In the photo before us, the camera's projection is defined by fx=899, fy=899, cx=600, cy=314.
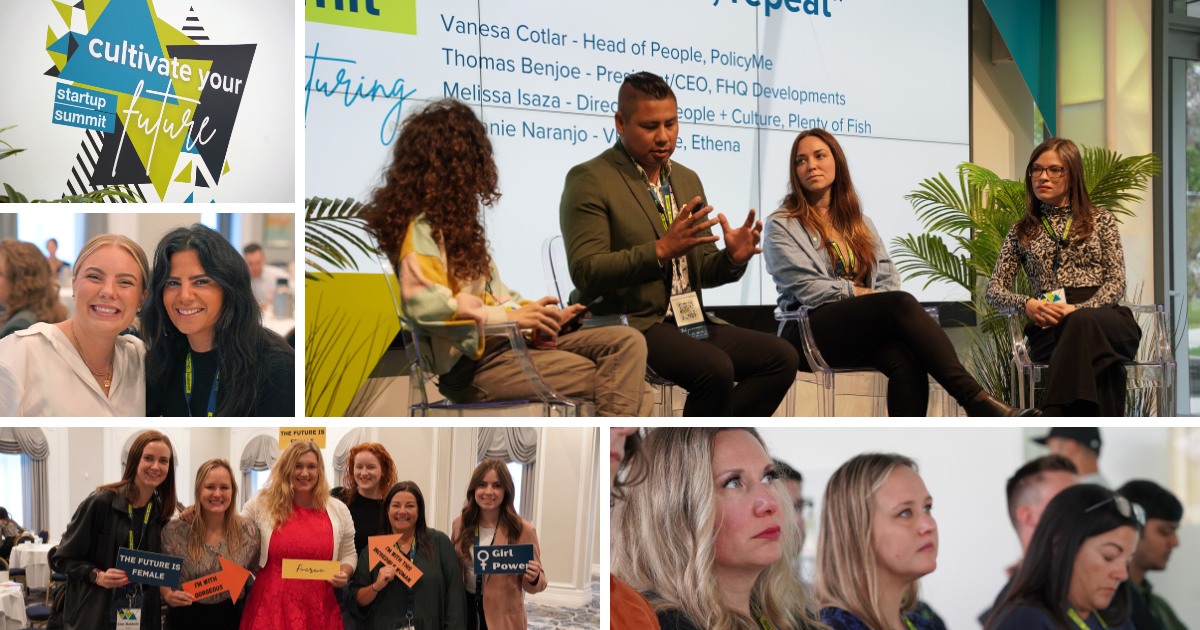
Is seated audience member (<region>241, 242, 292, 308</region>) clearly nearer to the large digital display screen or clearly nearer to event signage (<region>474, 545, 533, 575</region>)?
event signage (<region>474, 545, 533, 575</region>)

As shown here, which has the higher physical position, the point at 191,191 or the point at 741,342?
Answer: the point at 191,191

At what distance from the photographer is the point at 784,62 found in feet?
15.1

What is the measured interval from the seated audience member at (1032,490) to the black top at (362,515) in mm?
981

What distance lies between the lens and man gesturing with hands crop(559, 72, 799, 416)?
2355mm

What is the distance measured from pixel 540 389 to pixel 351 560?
0.79m

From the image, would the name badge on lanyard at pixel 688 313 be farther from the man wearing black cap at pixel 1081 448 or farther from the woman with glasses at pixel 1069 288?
the man wearing black cap at pixel 1081 448

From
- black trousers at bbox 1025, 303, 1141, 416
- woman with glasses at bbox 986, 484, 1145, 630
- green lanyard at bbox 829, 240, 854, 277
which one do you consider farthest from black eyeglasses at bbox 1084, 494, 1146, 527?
green lanyard at bbox 829, 240, 854, 277

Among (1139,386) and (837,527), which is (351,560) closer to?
(837,527)

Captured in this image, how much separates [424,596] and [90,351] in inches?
26.1

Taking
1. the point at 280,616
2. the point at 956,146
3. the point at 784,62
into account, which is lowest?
the point at 280,616

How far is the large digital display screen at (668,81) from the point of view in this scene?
12.8 ft

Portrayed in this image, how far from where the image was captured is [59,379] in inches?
56.8

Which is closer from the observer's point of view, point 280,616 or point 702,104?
point 280,616

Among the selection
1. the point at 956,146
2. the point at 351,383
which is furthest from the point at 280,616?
the point at 956,146
